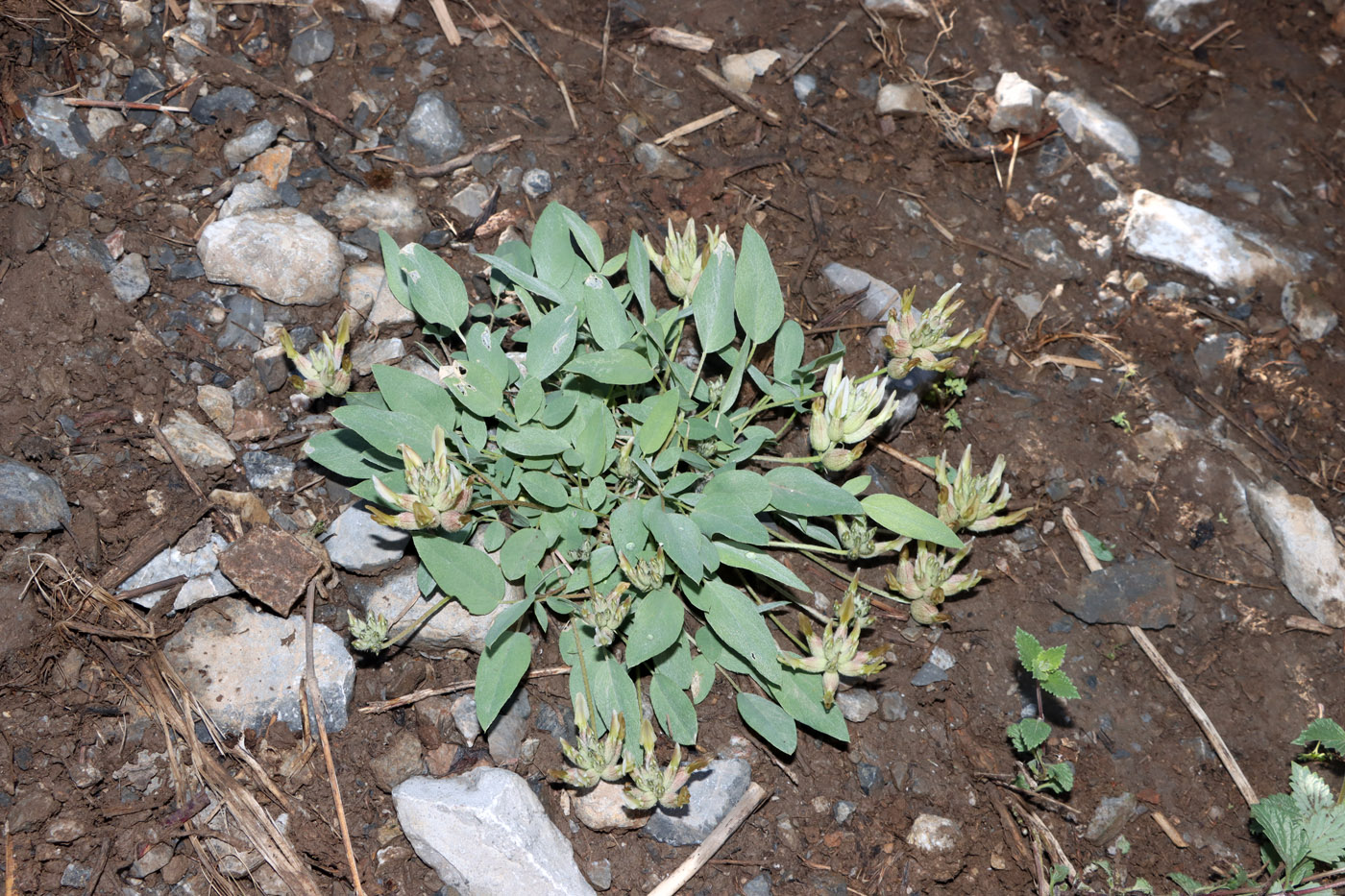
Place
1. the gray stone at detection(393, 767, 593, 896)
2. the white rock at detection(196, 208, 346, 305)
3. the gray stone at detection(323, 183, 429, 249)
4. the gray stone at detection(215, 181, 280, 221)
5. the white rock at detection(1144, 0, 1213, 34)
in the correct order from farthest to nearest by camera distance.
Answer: the white rock at detection(1144, 0, 1213, 34) → the gray stone at detection(323, 183, 429, 249) → the gray stone at detection(215, 181, 280, 221) → the white rock at detection(196, 208, 346, 305) → the gray stone at detection(393, 767, 593, 896)

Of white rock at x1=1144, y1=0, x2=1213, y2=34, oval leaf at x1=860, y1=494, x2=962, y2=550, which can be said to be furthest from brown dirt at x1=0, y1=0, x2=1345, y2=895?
oval leaf at x1=860, y1=494, x2=962, y2=550

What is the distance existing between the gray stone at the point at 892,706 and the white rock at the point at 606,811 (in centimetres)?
81

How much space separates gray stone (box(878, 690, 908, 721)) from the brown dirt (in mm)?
30

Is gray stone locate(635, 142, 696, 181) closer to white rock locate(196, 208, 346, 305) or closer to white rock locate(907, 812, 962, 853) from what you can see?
white rock locate(196, 208, 346, 305)

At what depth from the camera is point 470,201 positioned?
336 cm

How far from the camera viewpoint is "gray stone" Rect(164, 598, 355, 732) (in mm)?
2527

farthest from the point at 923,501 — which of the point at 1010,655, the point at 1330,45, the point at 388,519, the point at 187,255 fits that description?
the point at 1330,45

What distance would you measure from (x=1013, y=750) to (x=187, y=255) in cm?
323

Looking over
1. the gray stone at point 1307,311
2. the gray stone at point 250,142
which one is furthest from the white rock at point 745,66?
the gray stone at point 1307,311

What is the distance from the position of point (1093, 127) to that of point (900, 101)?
94 centimetres

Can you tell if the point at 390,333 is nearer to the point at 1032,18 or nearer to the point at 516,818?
the point at 516,818

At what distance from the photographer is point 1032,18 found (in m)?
4.38

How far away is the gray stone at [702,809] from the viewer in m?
2.51

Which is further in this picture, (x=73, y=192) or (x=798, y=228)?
(x=798, y=228)
